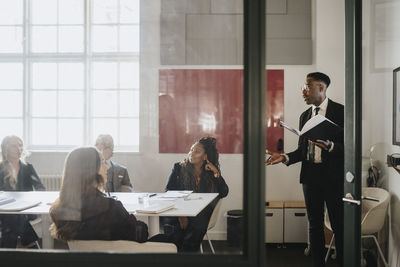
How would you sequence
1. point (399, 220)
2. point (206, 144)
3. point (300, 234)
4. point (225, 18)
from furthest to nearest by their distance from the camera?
point (300, 234) < point (399, 220) < point (206, 144) < point (225, 18)

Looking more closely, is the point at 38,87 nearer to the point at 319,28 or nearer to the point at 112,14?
the point at 112,14

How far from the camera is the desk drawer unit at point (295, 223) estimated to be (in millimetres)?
4434

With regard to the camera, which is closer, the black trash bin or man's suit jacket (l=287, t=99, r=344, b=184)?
the black trash bin

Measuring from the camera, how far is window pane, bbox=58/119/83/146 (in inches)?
81.8

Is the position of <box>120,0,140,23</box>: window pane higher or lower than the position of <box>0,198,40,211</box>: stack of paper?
higher

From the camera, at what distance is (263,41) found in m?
1.73

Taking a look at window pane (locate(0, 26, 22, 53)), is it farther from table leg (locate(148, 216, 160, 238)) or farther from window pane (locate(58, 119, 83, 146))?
table leg (locate(148, 216, 160, 238))

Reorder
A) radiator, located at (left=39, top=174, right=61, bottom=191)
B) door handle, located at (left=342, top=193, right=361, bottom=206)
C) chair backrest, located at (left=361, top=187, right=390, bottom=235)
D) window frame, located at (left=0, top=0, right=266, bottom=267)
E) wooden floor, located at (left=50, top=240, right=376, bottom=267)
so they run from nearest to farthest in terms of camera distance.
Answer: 1. window frame, located at (left=0, top=0, right=266, bottom=267)
2. radiator, located at (left=39, top=174, right=61, bottom=191)
3. door handle, located at (left=342, top=193, right=361, bottom=206)
4. chair backrest, located at (left=361, top=187, right=390, bottom=235)
5. wooden floor, located at (left=50, top=240, right=376, bottom=267)

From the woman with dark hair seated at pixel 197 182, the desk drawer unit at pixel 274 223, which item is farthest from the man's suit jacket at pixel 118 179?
the desk drawer unit at pixel 274 223

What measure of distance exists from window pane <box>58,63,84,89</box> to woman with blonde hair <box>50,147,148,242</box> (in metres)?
0.32

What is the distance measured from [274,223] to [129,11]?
298 cm

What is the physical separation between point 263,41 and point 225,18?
0.27m

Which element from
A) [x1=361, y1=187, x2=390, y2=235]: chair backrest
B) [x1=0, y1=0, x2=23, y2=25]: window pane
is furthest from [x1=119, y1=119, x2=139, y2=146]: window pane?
[x1=361, y1=187, x2=390, y2=235]: chair backrest

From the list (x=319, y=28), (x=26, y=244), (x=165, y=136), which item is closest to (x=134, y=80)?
(x=165, y=136)
